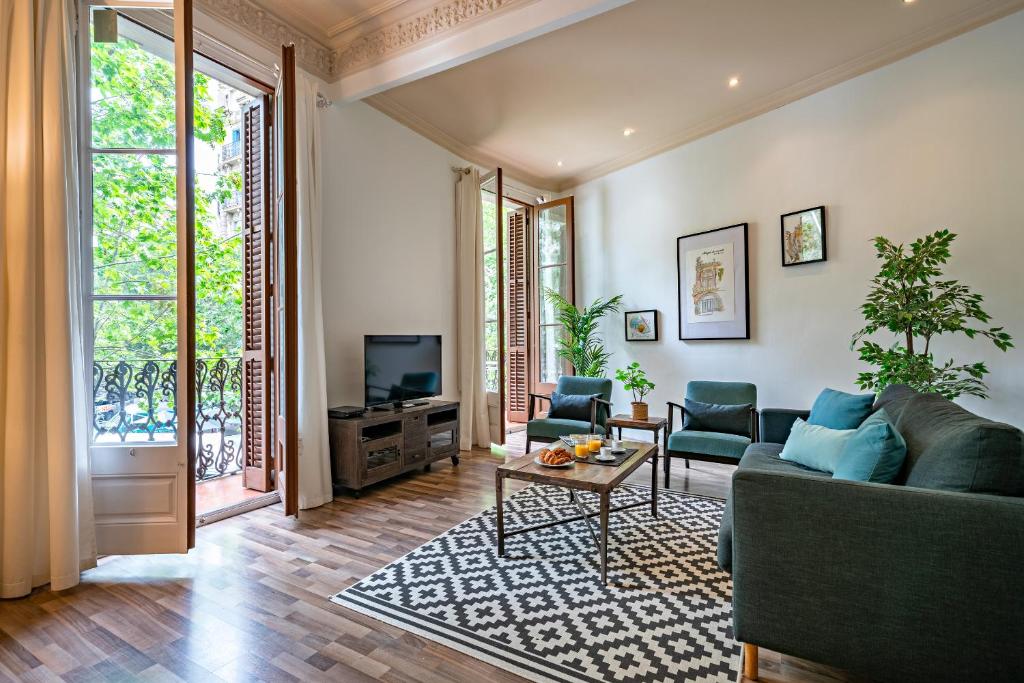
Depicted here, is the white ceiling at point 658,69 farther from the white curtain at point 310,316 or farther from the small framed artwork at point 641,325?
the small framed artwork at point 641,325

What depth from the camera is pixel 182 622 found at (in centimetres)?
206

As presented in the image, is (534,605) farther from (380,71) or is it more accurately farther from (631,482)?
(380,71)

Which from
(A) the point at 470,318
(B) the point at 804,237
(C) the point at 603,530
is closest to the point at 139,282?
(C) the point at 603,530

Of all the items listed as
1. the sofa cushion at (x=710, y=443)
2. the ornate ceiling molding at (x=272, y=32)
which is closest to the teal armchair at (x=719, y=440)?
the sofa cushion at (x=710, y=443)

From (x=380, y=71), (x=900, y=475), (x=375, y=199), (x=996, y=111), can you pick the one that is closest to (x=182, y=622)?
(x=900, y=475)

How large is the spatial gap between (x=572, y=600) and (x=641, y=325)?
378 centimetres

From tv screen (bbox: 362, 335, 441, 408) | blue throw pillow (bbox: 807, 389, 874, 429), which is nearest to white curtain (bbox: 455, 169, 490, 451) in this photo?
tv screen (bbox: 362, 335, 441, 408)

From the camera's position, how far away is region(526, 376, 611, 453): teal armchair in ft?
14.0

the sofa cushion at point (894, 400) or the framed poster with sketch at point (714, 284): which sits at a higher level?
the framed poster with sketch at point (714, 284)

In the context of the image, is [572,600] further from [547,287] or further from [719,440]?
[547,287]

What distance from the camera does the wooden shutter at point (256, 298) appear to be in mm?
3689

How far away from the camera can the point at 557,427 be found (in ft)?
14.2

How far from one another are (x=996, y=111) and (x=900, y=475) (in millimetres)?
3135

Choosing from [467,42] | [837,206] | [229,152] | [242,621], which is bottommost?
[242,621]
